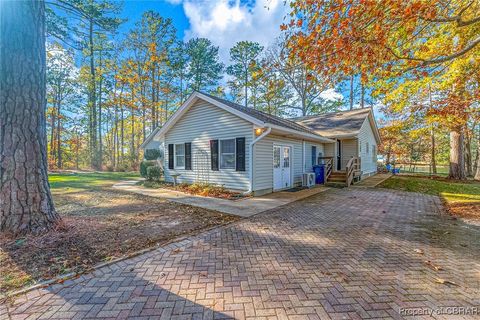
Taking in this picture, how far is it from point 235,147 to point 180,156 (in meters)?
3.86

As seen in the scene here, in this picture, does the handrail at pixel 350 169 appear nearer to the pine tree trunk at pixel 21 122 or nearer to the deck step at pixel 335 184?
the deck step at pixel 335 184

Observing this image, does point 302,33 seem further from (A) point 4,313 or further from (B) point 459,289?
(A) point 4,313

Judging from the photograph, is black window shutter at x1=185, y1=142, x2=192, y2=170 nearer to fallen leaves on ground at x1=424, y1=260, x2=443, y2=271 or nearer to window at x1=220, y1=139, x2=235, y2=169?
window at x1=220, y1=139, x2=235, y2=169

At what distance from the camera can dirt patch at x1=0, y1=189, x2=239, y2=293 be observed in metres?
2.77

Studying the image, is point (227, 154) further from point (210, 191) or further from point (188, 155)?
point (188, 155)

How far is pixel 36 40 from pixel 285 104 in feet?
74.7

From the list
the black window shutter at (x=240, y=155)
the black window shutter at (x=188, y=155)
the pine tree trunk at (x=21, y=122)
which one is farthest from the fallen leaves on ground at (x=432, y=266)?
the black window shutter at (x=188, y=155)

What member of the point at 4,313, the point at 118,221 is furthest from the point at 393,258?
the point at 118,221

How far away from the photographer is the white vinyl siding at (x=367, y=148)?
1396 cm

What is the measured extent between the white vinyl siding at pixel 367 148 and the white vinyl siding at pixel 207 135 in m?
8.87

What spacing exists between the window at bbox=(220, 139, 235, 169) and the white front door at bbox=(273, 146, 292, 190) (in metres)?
1.85

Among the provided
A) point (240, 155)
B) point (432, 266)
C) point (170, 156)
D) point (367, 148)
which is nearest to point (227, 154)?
point (240, 155)

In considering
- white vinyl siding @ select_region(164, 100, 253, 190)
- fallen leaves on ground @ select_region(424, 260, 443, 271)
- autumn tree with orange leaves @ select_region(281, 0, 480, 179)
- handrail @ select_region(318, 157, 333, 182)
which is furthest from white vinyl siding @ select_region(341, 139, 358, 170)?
fallen leaves on ground @ select_region(424, 260, 443, 271)

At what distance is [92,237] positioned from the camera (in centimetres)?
386
